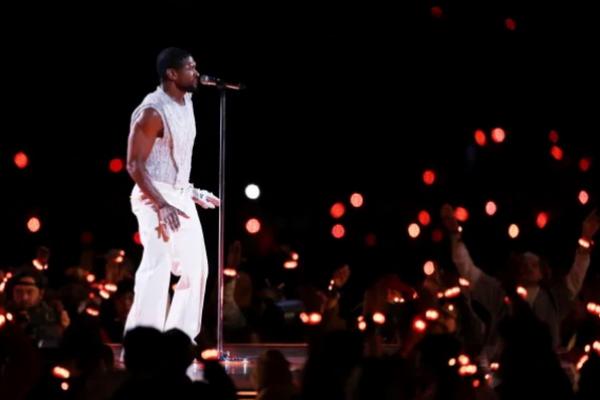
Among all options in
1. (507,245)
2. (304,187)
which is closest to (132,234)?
(304,187)

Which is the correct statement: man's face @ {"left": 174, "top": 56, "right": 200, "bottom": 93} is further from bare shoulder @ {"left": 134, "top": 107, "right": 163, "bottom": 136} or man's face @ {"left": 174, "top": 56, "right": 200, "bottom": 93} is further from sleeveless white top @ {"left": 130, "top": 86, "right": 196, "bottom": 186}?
bare shoulder @ {"left": 134, "top": 107, "right": 163, "bottom": 136}

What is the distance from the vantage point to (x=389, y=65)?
12.7 metres

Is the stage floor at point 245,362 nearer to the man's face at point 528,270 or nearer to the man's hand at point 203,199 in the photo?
the man's hand at point 203,199

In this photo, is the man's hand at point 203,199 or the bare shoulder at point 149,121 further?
the man's hand at point 203,199

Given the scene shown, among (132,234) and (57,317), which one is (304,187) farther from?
(57,317)

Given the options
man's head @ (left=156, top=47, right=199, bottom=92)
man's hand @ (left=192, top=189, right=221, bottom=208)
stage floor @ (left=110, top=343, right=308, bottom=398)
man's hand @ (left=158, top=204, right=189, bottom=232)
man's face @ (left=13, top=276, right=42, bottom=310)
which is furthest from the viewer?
man's face @ (left=13, top=276, right=42, bottom=310)

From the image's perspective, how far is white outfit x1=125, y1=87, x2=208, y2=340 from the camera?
8406 millimetres

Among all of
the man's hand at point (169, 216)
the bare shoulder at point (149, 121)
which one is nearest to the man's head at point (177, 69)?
the bare shoulder at point (149, 121)

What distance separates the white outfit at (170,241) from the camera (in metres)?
8.41

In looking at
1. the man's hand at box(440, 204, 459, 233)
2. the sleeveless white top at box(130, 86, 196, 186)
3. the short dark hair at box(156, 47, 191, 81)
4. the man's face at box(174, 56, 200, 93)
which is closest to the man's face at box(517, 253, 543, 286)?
the man's hand at box(440, 204, 459, 233)

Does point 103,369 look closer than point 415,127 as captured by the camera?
Yes

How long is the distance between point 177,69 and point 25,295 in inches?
85.3

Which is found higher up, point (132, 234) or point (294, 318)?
point (132, 234)

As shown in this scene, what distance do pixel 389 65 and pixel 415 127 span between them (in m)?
0.66
